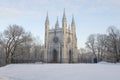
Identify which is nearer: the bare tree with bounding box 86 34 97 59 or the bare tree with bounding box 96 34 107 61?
the bare tree with bounding box 96 34 107 61

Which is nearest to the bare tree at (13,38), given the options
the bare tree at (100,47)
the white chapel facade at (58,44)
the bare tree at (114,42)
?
the white chapel facade at (58,44)

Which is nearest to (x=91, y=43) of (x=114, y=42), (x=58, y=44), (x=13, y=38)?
(x=58, y=44)

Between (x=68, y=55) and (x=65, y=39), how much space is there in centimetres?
489

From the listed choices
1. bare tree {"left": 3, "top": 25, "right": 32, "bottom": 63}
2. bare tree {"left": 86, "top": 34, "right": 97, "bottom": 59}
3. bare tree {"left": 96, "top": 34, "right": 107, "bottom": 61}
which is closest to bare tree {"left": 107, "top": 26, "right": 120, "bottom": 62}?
bare tree {"left": 96, "top": 34, "right": 107, "bottom": 61}

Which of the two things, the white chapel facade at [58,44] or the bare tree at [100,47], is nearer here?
the white chapel facade at [58,44]

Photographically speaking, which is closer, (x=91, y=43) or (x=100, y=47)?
(x=100, y=47)

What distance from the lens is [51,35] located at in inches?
2515
